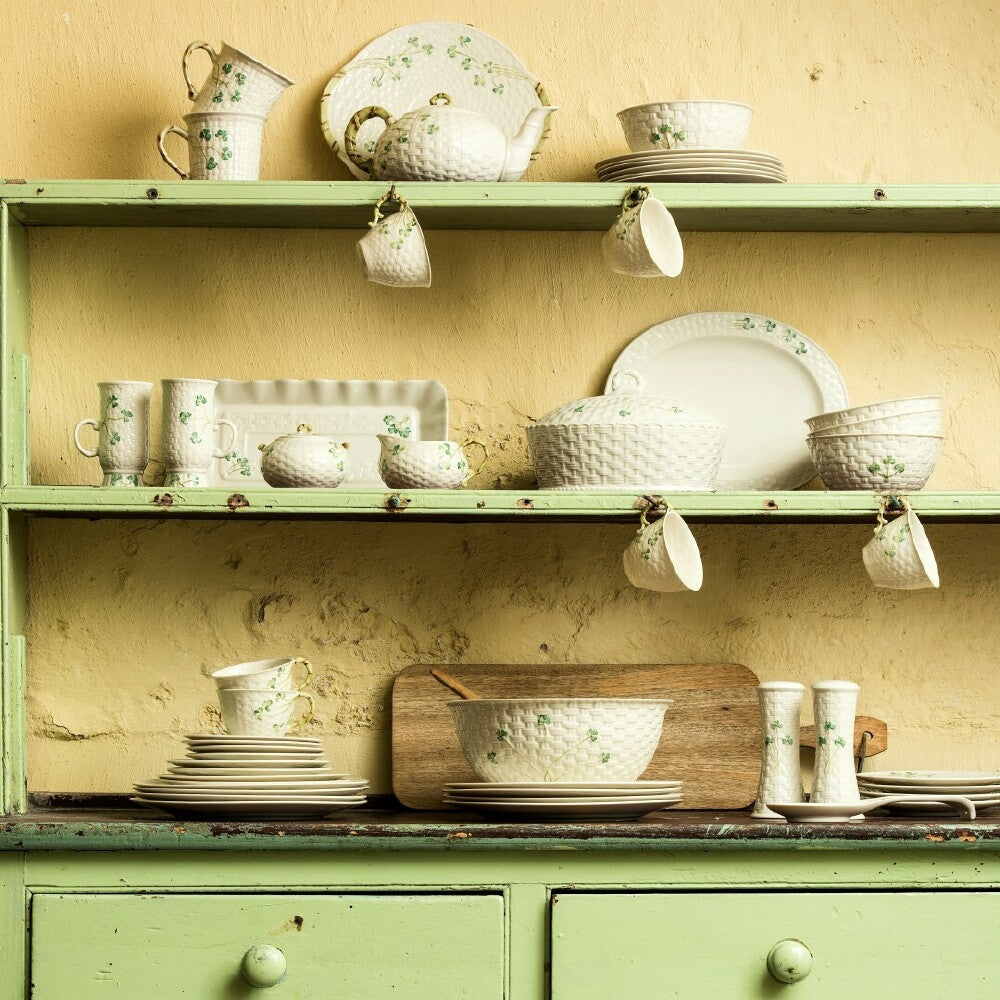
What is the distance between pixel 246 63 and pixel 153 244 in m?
0.37

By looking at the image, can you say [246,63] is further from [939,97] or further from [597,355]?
[939,97]

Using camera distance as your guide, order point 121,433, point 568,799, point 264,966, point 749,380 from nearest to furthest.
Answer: point 264,966, point 568,799, point 121,433, point 749,380

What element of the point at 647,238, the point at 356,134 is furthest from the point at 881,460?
the point at 356,134

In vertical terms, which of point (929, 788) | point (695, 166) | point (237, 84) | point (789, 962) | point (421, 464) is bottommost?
point (789, 962)

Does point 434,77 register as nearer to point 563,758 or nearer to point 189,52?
point 189,52

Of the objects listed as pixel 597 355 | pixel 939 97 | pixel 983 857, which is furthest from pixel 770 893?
pixel 939 97

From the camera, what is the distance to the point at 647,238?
1.92 meters

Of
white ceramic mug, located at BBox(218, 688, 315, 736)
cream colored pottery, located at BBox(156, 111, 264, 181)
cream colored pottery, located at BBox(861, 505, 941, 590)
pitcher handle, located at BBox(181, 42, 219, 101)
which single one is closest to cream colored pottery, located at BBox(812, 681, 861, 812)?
cream colored pottery, located at BBox(861, 505, 941, 590)

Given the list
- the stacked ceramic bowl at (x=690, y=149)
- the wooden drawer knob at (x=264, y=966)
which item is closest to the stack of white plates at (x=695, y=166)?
the stacked ceramic bowl at (x=690, y=149)

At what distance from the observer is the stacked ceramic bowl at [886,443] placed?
192 centimetres

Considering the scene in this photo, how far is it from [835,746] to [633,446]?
1.59 feet

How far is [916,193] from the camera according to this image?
1.97 metres

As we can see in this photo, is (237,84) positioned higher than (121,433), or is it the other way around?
(237,84)

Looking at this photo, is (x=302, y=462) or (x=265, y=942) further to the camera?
(x=302, y=462)
